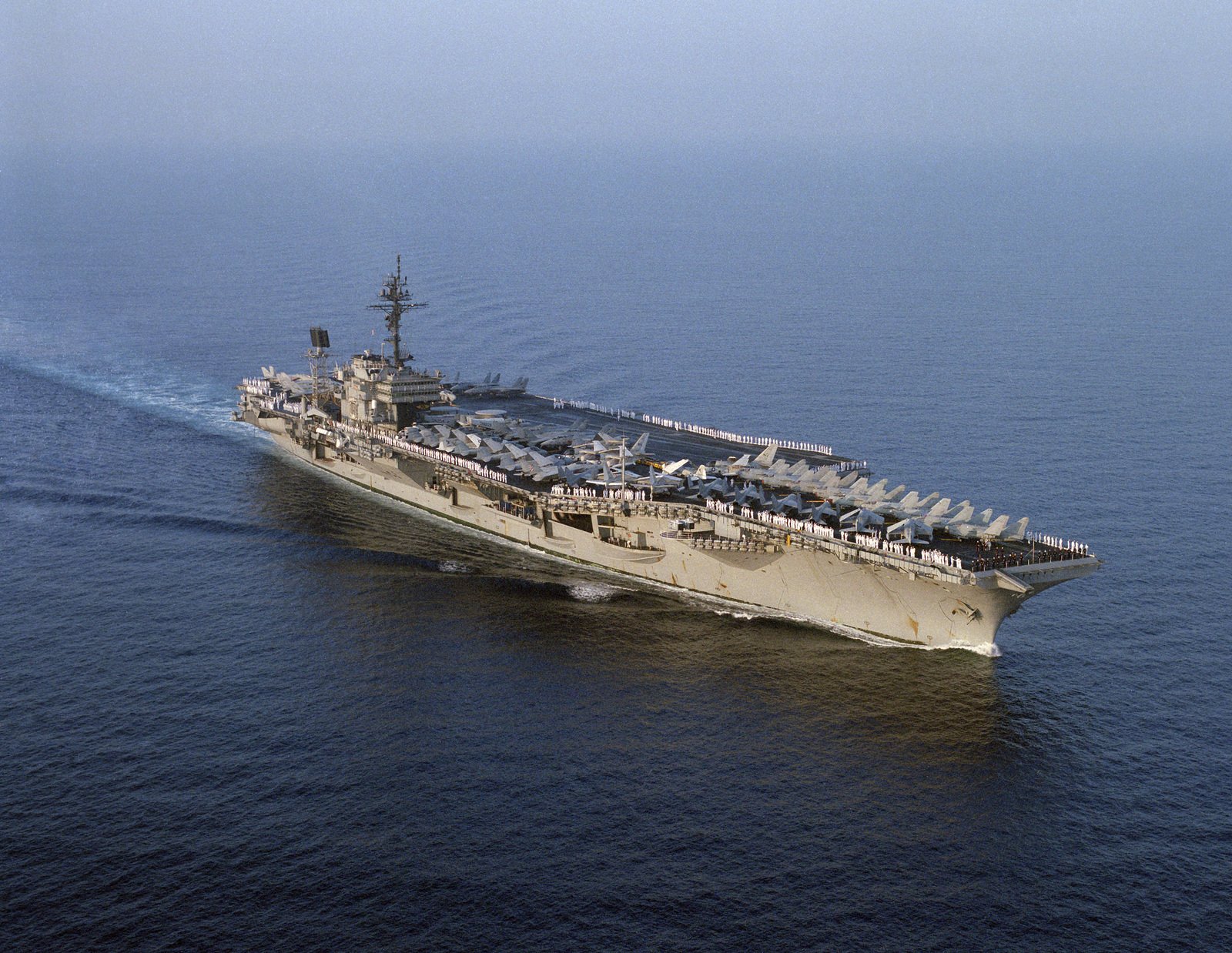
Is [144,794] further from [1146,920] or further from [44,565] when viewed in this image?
[1146,920]

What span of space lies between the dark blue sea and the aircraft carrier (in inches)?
59.7

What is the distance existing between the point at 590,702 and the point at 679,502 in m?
10.9

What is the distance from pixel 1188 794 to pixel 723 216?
143 m

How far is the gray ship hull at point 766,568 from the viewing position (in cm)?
3825

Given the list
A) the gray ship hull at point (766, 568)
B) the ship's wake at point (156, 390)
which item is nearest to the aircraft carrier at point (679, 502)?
the gray ship hull at point (766, 568)

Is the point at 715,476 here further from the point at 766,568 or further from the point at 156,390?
the point at 156,390

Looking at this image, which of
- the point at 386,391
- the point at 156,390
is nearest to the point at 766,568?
the point at 386,391

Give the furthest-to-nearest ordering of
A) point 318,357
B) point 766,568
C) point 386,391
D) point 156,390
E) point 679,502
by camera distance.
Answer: point 156,390 < point 318,357 < point 386,391 < point 679,502 < point 766,568

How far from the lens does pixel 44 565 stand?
4497 centimetres

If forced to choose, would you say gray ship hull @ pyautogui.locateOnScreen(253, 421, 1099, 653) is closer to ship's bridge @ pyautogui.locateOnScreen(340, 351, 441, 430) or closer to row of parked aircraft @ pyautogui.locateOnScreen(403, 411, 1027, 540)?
row of parked aircraft @ pyautogui.locateOnScreen(403, 411, 1027, 540)

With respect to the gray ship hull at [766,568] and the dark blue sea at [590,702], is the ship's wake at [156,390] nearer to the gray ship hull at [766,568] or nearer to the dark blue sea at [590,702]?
Result: the dark blue sea at [590,702]

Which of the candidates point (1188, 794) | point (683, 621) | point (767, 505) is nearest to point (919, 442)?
point (767, 505)

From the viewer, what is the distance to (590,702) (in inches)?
1421

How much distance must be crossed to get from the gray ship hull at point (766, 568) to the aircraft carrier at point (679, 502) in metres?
0.06
